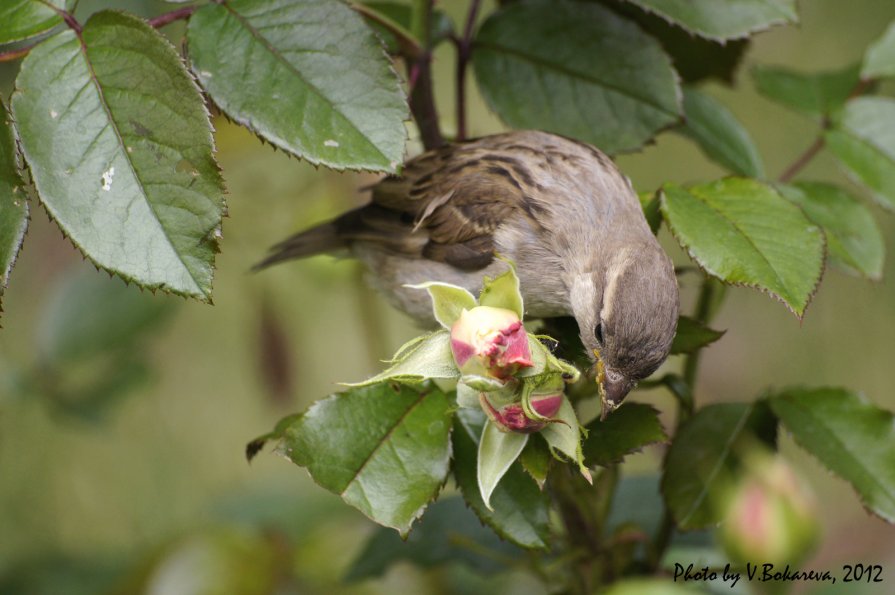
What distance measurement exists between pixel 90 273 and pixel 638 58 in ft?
4.76

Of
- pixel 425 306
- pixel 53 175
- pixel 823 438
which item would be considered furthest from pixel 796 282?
pixel 53 175

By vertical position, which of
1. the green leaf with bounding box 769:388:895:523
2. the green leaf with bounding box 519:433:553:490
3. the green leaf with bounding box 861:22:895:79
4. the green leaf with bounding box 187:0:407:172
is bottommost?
the green leaf with bounding box 769:388:895:523

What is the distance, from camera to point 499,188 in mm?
1575

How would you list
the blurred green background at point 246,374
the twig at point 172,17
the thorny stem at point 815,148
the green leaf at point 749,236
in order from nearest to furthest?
the green leaf at point 749,236
the twig at point 172,17
the thorny stem at point 815,148
the blurred green background at point 246,374

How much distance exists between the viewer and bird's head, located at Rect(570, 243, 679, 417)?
4.12ft

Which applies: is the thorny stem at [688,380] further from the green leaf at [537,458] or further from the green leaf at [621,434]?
the green leaf at [537,458]

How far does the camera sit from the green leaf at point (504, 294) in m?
1.02

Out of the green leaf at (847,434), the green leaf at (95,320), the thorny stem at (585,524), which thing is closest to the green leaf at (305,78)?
the thorny stem at (585,524)

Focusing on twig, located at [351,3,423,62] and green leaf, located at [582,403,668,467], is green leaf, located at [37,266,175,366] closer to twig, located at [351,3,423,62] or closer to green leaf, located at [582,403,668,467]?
twig, located at [351,3,423,62]

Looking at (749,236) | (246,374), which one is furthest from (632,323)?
(246,374)

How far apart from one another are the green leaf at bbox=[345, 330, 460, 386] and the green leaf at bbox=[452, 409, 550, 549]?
19 cm

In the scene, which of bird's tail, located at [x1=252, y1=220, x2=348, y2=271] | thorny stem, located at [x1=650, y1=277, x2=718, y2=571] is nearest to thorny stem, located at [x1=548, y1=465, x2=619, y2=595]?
thorny stem, located at [x1=650, y1=277, x2=718, y2=571]

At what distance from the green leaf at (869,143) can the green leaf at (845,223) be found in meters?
0.05

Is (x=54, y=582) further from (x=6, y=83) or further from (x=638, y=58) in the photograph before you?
(x=638, y=58)
